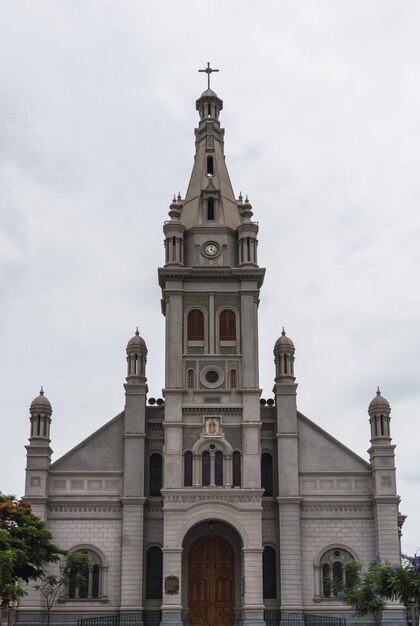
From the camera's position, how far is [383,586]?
4078 cm

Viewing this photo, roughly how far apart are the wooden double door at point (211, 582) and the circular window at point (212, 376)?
8.17 meters

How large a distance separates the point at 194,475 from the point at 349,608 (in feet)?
34.9

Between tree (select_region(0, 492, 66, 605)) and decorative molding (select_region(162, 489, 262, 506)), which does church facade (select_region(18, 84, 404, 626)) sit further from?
tree (select_region(0, 492, 66, 605))

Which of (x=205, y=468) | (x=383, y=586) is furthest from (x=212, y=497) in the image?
(x=383, y=586)

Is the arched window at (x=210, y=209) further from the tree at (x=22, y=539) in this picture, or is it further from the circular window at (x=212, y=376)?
the tree at (x=22, y=539)

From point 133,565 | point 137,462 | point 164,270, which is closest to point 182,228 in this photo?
point 164,270

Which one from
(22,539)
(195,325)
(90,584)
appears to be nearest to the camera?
(22,539)

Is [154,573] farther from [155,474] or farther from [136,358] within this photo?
[136,358]

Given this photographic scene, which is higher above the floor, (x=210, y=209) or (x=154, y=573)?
(x=210, y=209)

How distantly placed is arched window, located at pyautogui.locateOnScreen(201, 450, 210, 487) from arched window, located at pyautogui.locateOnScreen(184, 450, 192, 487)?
0.68 meters

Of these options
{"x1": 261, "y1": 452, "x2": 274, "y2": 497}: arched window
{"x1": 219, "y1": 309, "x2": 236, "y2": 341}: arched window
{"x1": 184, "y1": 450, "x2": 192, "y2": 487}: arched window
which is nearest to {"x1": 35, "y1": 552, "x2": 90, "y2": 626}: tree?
{"x1": 184, "y1": 450, "x2": 192, "y2": 487}: arched window

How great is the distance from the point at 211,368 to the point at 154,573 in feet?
37.3

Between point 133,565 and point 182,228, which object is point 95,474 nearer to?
point 133,565

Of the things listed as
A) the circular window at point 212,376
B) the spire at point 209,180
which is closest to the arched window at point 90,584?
the circular window at point 212,376
